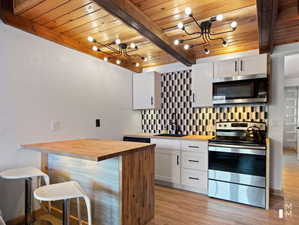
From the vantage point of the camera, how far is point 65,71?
2.58 meters

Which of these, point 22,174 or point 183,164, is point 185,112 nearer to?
point 183,164

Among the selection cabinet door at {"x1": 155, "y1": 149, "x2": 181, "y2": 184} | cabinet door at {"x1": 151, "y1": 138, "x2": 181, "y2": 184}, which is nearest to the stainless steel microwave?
cabinet door at {"x1": 151, "y1": 138, "x2": 181, "y2": 184}

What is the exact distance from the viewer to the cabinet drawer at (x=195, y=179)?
279 centimetres

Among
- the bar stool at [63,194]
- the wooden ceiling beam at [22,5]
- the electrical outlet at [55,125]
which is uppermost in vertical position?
the wooden ceiling beam at [22,5]

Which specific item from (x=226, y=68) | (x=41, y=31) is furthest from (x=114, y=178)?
(x=226, y=68)

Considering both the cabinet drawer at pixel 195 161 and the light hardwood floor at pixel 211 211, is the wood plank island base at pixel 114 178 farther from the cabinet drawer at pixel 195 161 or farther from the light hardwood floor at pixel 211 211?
the cabinet drawer at pixel 195 161

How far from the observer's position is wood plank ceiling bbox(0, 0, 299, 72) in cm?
184


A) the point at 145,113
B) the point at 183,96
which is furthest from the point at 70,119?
the point at 183,96

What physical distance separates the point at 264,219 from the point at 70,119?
9.40 feet

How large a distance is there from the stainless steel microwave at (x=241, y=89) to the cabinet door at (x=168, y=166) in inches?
45.1

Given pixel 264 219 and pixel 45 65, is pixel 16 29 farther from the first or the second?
pixel 264 219

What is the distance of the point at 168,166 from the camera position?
123 inches

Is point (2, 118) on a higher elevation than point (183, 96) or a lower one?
lower

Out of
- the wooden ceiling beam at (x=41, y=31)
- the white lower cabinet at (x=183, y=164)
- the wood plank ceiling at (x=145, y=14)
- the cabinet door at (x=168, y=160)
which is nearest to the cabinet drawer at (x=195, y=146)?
the white lower cabinet at (x=183, y=164)
